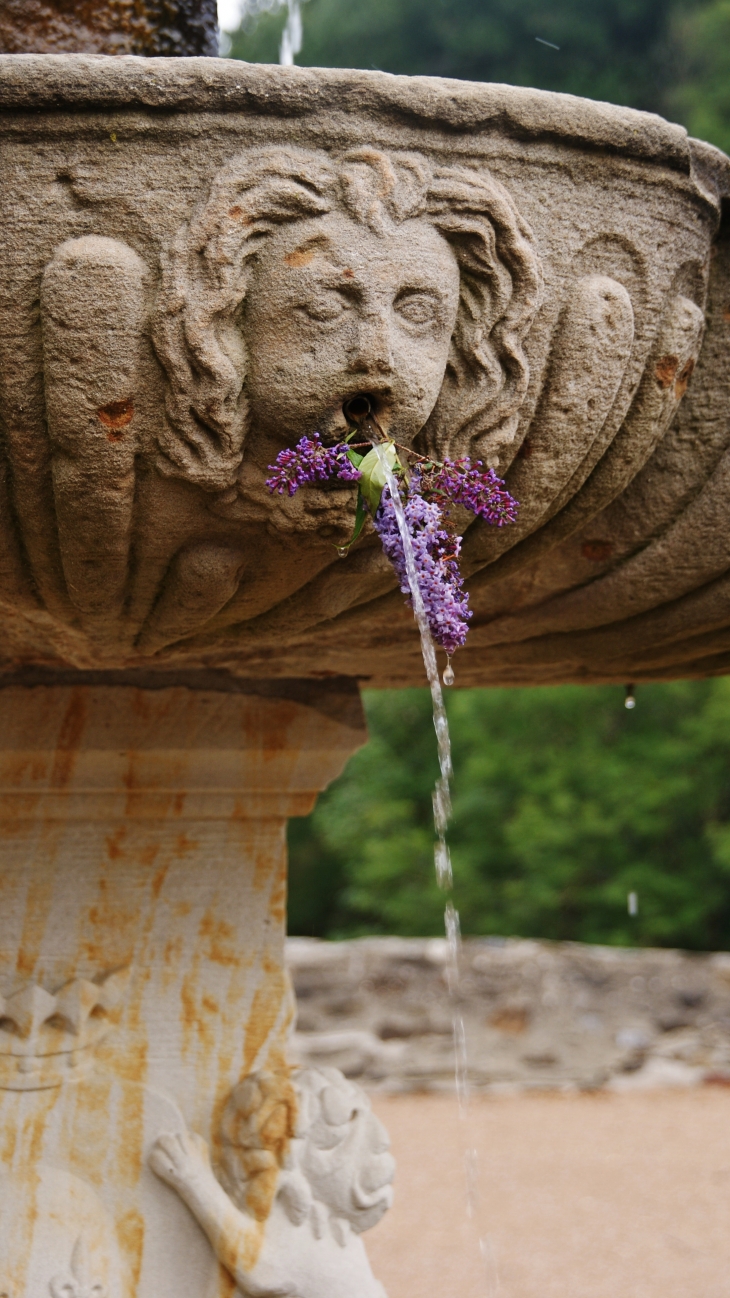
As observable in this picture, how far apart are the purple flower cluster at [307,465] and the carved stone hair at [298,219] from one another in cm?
6

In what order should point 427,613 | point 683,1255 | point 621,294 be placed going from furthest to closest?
point 683,1255 → point 621,294 → point 427,613

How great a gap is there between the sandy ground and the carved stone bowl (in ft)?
10.4

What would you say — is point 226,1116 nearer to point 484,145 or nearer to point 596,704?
point 484,145

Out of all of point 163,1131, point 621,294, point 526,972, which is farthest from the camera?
point 526,972

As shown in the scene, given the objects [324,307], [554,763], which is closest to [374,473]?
[324,307]

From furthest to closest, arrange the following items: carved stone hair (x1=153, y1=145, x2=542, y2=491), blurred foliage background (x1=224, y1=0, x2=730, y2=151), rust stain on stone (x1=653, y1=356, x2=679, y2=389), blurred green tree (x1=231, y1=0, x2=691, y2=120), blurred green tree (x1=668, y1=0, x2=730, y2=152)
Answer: blurred green tree (x1=231, y1=0, x2=691, y2=120)
blurred foliage background (x1=224, y1=0, x2=730, y2=151)
blurred green tree (x1=668, y1=0, x2=730, y2=152)
rust stain on stone (x1=653, y1=356, x2=679, y2=389)
carved stone hair (x1=153, y1=145, x2=542, y2=491)

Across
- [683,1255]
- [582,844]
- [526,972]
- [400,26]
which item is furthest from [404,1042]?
[400,26]

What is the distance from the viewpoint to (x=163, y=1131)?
192cm

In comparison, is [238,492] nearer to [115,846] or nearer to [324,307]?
[324,307]

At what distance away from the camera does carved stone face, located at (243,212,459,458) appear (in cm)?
115

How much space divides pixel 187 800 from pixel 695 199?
3.92 feet

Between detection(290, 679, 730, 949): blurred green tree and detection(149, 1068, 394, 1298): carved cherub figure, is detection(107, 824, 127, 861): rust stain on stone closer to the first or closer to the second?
detection(149, 1068, 394, 1298): carved cherub figure

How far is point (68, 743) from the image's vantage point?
192cm

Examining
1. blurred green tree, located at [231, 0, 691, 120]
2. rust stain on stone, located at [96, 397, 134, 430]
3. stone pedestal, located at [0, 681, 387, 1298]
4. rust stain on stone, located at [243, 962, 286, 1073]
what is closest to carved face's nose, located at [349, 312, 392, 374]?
rust stain on stone, located at [96, 397, 134, 430]
